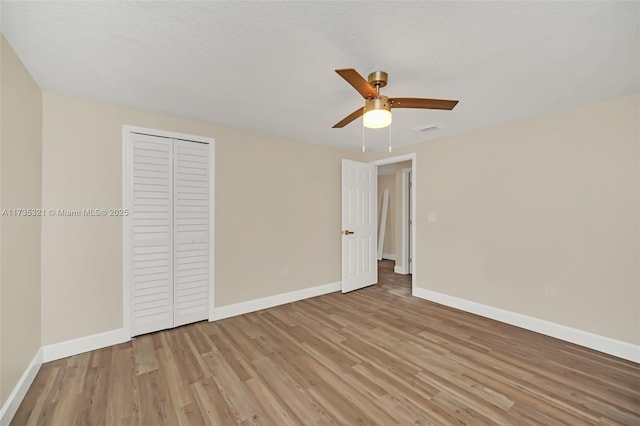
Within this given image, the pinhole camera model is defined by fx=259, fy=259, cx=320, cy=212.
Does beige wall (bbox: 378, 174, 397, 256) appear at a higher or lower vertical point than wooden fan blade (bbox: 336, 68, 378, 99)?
lower

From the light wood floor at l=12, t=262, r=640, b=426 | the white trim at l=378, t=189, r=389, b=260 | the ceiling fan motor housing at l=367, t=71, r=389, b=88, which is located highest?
the ceiling fan motor housing at l=367, t=71, r=389, b=88

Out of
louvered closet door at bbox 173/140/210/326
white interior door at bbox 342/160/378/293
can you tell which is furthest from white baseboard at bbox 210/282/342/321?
white interior door at bbox 342/160/378/293

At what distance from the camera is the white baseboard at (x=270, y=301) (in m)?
3.28

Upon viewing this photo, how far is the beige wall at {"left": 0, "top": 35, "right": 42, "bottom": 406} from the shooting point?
165cm

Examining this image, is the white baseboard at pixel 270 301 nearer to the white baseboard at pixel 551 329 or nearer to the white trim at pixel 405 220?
the white baseboard at pixel 551 329

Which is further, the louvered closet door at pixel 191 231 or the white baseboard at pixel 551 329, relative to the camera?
the louvered closet door at pixel 191 231

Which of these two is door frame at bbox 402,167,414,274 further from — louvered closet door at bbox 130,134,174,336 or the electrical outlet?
louvered closet door at bbox 130,134,174,336

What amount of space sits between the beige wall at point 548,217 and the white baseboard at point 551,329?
6 cm

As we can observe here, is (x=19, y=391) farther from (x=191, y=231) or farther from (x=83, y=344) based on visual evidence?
(x=191, y=231)

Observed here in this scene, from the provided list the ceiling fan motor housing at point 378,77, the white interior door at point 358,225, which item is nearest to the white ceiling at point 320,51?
the ceiling fan motor housing at point 378,77

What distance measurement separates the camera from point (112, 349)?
2545 millimetres

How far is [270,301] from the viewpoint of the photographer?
3.67 meters

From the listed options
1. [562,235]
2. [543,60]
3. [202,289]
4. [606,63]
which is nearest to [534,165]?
[562,235]

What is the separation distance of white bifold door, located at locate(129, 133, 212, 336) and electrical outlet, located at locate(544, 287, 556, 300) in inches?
152
